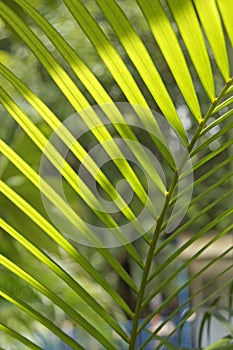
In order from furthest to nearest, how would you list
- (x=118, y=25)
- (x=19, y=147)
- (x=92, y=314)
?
(x=92, y=314) < (x=19, y=147) < (x=118, y=25)

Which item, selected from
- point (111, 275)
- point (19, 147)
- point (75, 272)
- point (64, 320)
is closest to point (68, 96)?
point (19, 147)

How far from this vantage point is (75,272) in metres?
2.07

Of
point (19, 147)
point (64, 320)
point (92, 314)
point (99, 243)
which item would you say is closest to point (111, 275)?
point (64, 320)

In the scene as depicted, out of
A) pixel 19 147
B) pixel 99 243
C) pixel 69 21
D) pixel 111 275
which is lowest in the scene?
pixel 99 243

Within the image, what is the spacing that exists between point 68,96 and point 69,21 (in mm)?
1596

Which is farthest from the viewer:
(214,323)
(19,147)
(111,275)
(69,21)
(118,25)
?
(111,275)

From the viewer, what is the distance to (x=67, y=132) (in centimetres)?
55

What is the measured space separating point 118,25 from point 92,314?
1330 millimetres

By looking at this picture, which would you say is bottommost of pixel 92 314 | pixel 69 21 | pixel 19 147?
pixel 92 314

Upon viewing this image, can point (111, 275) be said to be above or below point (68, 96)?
above

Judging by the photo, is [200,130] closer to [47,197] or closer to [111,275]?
[47,197]

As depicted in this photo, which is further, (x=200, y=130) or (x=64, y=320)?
(x=64, y=320)

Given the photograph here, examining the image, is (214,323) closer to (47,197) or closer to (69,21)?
(69,21)

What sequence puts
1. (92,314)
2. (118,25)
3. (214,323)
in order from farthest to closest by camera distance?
1. (214,323)
2. (92,314)
3. (118,25)
